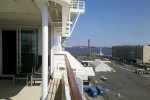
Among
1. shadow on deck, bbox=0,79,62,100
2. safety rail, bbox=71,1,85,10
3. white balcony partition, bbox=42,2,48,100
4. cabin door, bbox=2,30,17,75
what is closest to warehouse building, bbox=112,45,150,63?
safety rail, bbox=71,1,85,10

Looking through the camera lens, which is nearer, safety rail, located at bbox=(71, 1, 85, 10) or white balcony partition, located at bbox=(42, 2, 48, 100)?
white balcony partition, located at bbox=(42, 2, 48, 100)

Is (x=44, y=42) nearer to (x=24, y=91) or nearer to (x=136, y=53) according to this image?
(x=24, y=91)

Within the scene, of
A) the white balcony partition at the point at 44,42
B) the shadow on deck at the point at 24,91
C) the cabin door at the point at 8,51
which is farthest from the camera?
the cabin door at the point at 8,51

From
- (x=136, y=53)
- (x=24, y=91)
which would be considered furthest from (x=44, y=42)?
(x=136, y=53)

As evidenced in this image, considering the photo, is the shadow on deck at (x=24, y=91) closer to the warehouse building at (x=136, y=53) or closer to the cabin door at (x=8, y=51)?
the cabin door at (x=8, y=51)

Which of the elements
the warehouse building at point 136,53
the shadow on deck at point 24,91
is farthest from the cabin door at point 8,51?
the warehouse building at point 136,53

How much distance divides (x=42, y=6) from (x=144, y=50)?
61333 millimetres

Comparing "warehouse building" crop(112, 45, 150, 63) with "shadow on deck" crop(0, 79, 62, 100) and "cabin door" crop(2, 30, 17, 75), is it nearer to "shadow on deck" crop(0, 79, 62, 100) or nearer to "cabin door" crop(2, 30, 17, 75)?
"cabin door" crop(2, 30, 17, 75)

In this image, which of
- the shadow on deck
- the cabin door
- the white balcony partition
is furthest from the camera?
the cabin door

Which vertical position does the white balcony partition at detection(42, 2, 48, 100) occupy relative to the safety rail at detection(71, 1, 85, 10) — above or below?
below

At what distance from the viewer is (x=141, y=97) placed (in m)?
24.3

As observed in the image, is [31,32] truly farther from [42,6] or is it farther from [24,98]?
[42,6]

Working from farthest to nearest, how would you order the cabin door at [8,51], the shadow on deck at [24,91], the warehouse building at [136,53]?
the warehouse building at [136,53] < the cabin door at [8,51] < the shadow on deck at [24,91]

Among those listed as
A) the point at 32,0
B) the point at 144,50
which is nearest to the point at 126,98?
the point at 32,0
